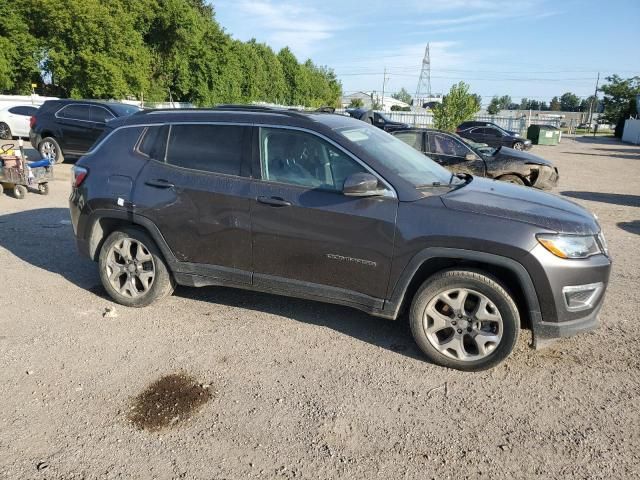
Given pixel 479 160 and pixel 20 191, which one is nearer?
pixel 20 191

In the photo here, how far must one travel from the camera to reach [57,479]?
255cm

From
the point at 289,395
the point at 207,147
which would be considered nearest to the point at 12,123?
the point at 207,147

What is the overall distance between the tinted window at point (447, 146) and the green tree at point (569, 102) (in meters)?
156

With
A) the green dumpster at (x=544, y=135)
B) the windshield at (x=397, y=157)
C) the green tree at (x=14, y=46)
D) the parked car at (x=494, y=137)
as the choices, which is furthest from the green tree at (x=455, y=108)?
the green tree at (x=14, y=46)

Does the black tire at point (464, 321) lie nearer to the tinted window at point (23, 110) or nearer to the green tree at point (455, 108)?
the tinted window at point (23, 110)

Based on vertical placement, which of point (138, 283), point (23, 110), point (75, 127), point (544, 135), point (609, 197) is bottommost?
point (609, 197)

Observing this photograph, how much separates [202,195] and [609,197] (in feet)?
37.2

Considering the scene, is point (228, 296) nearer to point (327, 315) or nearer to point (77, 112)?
point (327, 315)

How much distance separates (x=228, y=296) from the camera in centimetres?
496

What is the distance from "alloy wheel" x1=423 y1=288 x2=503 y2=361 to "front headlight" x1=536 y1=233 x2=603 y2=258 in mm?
542

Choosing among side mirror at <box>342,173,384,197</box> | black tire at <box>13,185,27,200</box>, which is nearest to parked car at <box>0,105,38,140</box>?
black tire at <box>13,185,27,200</box>

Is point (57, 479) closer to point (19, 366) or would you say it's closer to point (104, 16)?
point (19, 366)

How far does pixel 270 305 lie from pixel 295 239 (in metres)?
1.11

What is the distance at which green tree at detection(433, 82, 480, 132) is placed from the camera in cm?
2425
